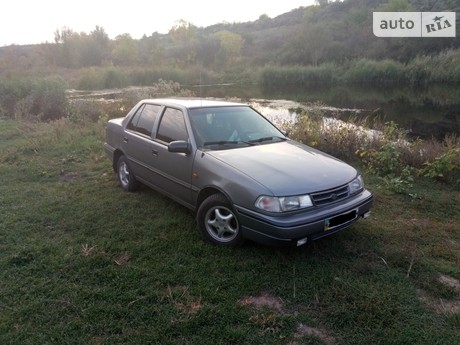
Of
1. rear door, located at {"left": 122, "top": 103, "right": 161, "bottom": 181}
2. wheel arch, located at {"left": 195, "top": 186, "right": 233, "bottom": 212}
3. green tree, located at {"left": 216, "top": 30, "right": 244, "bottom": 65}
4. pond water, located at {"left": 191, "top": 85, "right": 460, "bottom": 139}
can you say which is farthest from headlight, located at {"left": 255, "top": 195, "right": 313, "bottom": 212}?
green tree, located at {"left": 216, "top": 30, "right": 244, "bottom": 65}

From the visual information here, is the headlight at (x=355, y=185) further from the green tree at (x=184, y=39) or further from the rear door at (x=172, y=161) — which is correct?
the green tree at (x=184, y=39)

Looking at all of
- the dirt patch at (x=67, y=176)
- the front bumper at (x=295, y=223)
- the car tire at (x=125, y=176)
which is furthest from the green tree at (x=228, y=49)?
the front bumper at (x=295, y=223)

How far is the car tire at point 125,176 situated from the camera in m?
5.61

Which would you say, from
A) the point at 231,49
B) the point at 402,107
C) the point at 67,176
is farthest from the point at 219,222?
the point at 231,49

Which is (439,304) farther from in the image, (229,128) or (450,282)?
(229,128)

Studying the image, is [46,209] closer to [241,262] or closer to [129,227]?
[129,227]

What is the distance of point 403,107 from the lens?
713 inches

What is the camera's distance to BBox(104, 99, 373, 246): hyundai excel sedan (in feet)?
11.2

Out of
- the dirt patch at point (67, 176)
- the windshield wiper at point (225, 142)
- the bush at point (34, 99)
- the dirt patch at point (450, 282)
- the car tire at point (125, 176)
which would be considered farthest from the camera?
the bush at point (34, 99)

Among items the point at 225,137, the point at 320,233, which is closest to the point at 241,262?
the point at 320,233

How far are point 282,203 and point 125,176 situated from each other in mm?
3267

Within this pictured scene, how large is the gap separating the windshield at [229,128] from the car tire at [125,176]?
169 cm

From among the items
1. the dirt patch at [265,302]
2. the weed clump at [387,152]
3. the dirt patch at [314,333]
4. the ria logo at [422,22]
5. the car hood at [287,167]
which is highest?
the ria logo at [422,22]

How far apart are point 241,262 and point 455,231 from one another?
277 cm
